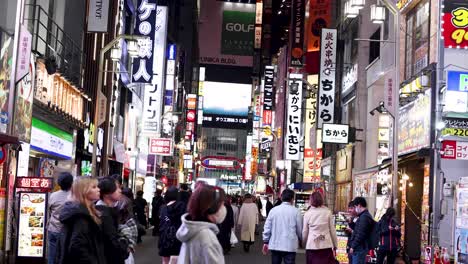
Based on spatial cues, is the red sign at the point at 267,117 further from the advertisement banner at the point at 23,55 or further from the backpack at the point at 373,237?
the backpack at the point at 373,237

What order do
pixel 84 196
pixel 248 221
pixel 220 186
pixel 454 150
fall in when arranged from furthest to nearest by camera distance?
1. pixel 248 221
2. pixel 220 186
3. pixel 454 150
4. pixel 84 196

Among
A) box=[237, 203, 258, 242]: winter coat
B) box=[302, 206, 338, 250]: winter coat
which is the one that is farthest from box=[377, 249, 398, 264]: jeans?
box=[237, 203, 258, 242]: winter coat

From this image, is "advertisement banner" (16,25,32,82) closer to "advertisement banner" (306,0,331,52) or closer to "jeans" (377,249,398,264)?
"jeans" (377,249,398,264)

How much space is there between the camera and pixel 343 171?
37.5m

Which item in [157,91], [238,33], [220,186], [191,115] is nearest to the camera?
[220,186]

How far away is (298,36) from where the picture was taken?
55.4m

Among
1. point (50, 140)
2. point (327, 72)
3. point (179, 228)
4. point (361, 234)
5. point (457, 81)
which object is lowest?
point (361, 234)

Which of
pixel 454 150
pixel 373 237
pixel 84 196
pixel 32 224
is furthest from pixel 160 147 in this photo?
pixel 84 196

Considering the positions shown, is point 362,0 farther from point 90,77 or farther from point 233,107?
point 233,107

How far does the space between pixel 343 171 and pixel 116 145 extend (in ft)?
37.8

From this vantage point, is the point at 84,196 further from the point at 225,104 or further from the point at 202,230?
the point at 225,104

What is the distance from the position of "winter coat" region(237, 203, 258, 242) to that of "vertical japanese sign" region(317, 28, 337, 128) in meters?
12.7

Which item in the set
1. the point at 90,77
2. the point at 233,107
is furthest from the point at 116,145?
the point at 233,107

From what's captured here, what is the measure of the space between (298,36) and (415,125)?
33.3m
